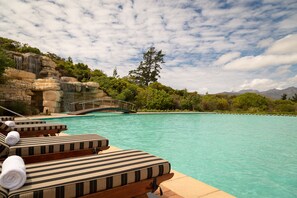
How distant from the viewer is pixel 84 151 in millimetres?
3582

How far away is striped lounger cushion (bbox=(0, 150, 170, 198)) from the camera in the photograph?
1.65 m

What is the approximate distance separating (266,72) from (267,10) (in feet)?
60.7

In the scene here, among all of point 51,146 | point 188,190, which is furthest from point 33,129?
point 188,190

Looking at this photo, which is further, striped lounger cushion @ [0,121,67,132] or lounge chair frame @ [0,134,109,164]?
striped lounger cushion @ [0,121,67,132]

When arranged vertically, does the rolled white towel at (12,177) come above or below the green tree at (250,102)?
below

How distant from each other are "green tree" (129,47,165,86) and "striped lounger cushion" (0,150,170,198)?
42.5 meters

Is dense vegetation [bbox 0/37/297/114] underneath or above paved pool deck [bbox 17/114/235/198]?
above

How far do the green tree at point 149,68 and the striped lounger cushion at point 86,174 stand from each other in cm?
4251

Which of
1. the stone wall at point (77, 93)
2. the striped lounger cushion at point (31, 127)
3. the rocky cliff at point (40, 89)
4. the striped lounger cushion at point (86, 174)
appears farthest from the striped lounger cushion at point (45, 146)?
the stone wall at point (77, 93)

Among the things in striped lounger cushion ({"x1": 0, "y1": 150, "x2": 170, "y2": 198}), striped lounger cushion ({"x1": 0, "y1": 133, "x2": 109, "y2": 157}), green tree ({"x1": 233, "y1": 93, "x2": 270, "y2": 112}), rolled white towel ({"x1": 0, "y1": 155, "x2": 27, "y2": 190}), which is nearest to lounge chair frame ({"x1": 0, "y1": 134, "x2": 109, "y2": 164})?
striped lounger cushion ({"x1": 0, "y1": 133, "x2": 109, "y2": 157})

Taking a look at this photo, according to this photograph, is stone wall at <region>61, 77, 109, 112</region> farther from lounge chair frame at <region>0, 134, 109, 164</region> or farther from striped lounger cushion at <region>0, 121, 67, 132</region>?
lounge chair frame at <region>0, 134, 109, 164</region>

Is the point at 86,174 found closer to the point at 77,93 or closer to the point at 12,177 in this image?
the point at 12,177

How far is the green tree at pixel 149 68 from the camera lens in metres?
44.9

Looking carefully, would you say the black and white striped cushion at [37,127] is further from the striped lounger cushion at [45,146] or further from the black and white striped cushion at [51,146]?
the black and white striped cushion at [51,146]
